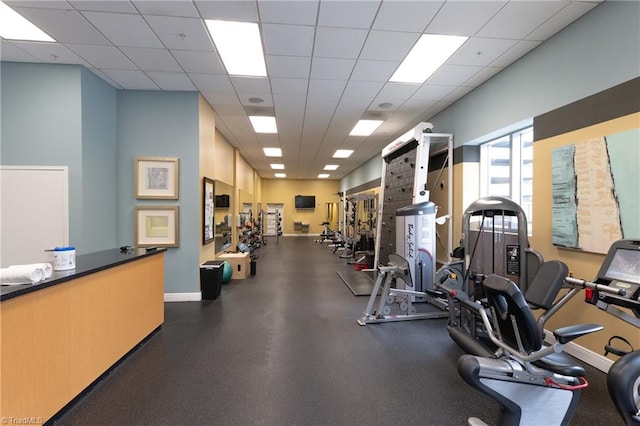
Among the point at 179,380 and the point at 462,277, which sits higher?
the point at 462,277

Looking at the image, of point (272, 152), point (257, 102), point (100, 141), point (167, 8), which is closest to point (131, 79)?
point (100, 141)

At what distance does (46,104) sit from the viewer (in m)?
3.67

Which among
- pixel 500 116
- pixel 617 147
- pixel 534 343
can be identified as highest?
pixel 500 116

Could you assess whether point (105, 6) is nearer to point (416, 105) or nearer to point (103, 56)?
point (103, 56)

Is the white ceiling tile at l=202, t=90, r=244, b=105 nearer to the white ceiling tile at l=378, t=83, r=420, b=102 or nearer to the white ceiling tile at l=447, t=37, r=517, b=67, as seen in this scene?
the white ceiling tile at l=378, t=83, r=420, b=102

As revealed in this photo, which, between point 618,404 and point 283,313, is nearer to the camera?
point 618,404

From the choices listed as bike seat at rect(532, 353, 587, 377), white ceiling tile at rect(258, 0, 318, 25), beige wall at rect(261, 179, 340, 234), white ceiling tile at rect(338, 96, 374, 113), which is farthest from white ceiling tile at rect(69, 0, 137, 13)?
beige wall at rect(261, 179, 340, 234)

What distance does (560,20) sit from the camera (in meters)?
2.81

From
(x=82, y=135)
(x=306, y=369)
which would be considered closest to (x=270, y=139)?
(x=82, y=135)

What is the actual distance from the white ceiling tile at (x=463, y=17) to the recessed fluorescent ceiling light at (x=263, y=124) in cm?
362

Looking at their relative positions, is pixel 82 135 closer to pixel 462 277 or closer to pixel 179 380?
pixel 179 380

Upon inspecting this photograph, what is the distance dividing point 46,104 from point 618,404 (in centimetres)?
600

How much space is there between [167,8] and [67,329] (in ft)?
9.24

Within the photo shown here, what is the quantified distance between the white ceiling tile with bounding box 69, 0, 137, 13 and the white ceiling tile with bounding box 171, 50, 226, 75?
723mm
